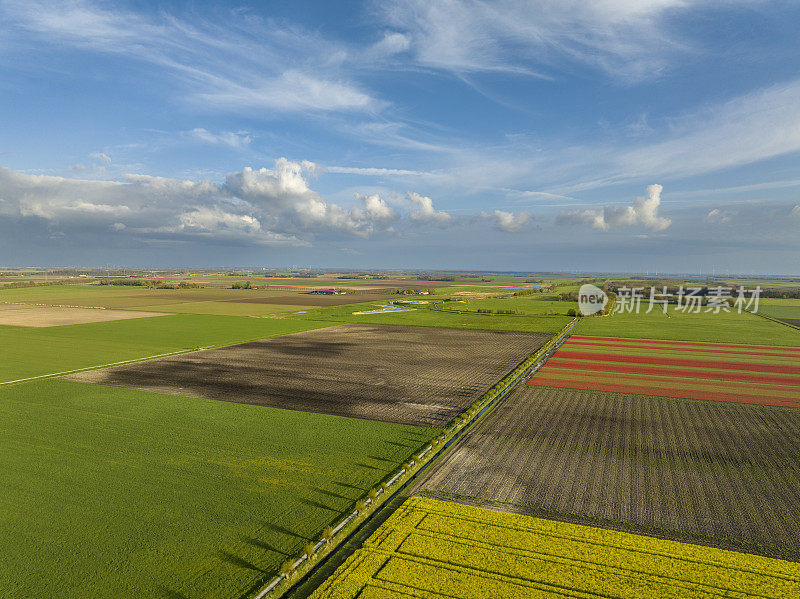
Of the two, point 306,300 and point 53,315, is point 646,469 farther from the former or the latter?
point 306,300

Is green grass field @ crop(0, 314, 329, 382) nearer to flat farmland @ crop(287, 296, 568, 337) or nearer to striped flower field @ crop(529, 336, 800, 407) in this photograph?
flat farmland @ crop(287, 296, 568, 337)

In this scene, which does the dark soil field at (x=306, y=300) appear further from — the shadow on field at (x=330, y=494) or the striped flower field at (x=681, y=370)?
the shadow on field at (x=330, y=494)

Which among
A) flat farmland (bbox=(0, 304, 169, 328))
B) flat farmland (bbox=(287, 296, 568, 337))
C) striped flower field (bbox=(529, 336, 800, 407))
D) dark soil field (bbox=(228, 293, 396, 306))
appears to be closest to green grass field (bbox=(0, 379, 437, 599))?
striped flower field (bbox=(529, 336, 800, 407))

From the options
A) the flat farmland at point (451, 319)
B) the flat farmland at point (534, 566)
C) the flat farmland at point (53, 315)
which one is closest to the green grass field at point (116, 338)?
the flat farmland at point (53, 315)

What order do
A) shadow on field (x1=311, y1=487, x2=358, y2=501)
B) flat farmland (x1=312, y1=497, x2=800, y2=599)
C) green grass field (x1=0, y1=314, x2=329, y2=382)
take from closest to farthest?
flat farmland (x1=312, y1=497, x2=800, y2=599), shadow on field (x1=311, y1=487, x2=358, y2=501), green grass field (x1=0, y1=314, x2=329, y2=382)

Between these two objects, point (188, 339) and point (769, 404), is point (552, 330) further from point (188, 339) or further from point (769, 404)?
point (188, 339)

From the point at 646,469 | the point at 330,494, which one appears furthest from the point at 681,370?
the point at 330,494
